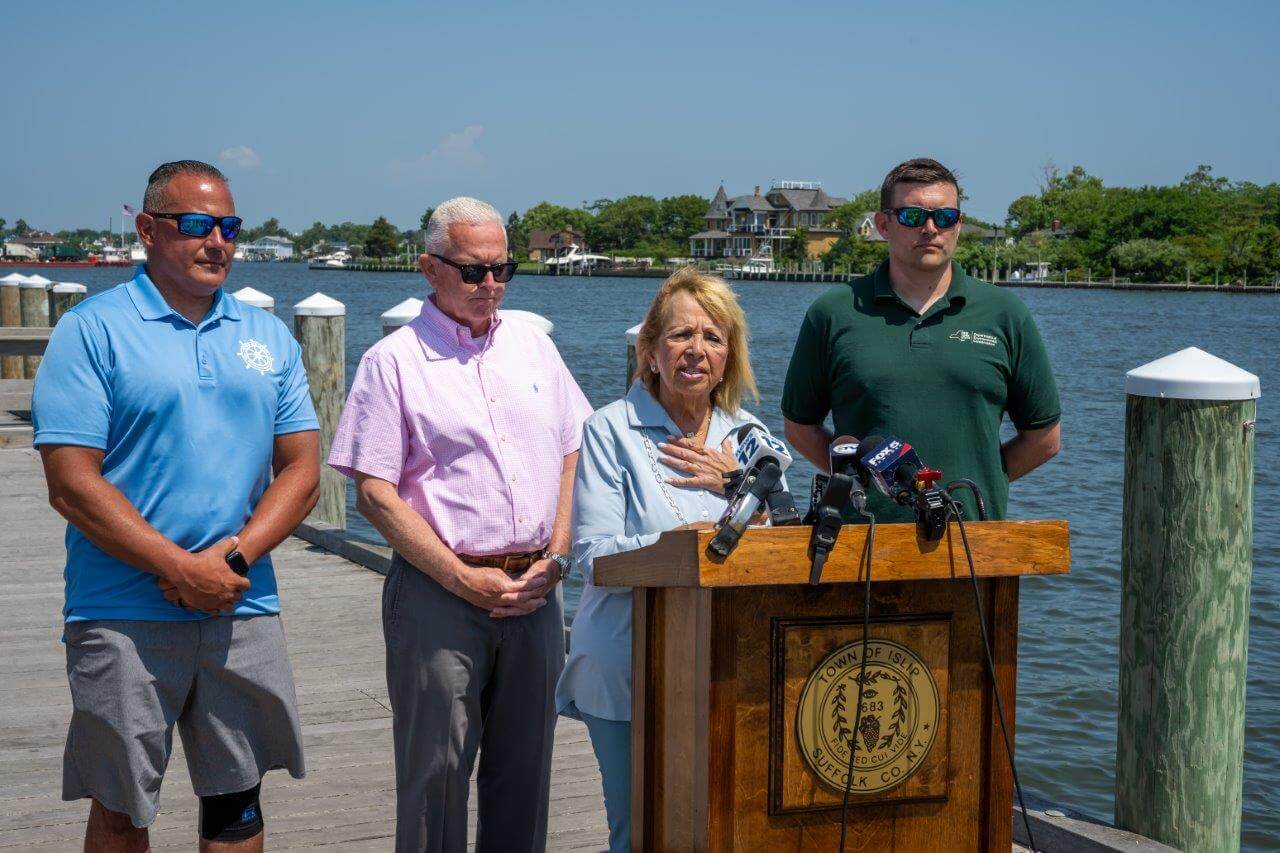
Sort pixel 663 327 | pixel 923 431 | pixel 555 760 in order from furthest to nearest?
pixel 555 760 → pixel 923 431 → pixel 663 327

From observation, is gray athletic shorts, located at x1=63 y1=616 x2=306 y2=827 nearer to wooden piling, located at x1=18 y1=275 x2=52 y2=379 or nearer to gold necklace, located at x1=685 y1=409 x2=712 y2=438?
gold necklace, located at x1=685 y1=409 x2=712 y2=438

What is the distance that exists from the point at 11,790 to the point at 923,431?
2.99 m

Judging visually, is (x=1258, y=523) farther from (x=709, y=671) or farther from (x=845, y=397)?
(x=709, y=671)

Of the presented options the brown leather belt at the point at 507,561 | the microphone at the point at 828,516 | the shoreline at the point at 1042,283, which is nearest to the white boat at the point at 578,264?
the shoreline at the point at 1042,283

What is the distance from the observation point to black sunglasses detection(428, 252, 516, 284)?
11.0 ft

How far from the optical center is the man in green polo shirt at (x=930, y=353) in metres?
3.67

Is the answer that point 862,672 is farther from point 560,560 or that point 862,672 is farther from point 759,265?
point 759,265

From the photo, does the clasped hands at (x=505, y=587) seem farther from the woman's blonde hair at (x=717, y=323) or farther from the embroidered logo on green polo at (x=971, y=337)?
the embroidered logo on green polo at (x=971, y=337)

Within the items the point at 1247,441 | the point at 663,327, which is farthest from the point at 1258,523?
the point at 663,327

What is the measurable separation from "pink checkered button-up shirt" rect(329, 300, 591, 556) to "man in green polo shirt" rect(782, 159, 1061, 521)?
0.88 metres

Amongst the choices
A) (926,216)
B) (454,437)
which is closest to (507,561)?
(454,437)

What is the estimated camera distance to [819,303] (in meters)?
3.93

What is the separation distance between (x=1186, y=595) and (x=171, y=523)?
8.94ft

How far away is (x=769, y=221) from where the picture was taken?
539ft
